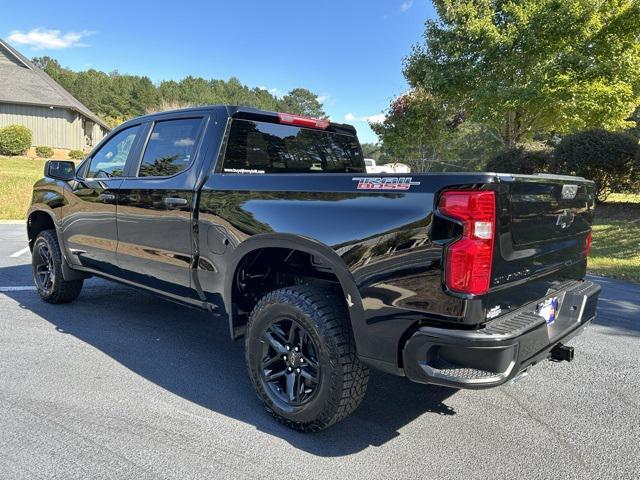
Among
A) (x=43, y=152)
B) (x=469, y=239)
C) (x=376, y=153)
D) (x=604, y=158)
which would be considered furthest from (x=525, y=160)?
(x=376, y=153)

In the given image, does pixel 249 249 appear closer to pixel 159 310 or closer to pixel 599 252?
pixel 159 310

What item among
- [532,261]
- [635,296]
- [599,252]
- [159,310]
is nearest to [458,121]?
[599,252]

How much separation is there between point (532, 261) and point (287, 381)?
1.62m

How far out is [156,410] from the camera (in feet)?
10.2

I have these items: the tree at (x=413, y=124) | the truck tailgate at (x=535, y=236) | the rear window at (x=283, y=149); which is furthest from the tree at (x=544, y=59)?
the truck tailgate at (x=535, y=236)

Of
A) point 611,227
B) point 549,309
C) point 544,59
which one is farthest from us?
point 544,59

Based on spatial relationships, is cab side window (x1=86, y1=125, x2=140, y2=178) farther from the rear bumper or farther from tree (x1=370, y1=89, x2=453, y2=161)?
tree (x1=370, y1=89, x2=453, y2=161)

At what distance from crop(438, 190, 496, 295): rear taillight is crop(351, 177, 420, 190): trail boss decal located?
209 millimetres

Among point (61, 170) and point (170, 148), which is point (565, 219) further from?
point (61, 170)

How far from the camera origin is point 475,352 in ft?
7.30

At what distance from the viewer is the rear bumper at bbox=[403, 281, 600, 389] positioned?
222 centimetres

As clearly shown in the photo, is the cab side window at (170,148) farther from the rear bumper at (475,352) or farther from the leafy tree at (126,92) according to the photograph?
the leafy tree at (126,92)

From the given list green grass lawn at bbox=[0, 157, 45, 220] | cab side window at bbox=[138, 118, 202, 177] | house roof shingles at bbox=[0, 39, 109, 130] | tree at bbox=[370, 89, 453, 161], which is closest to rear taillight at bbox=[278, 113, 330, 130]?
cab side window at bbox=[138, 118, 202, 177]

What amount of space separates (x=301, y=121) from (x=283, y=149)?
31 centimetres
